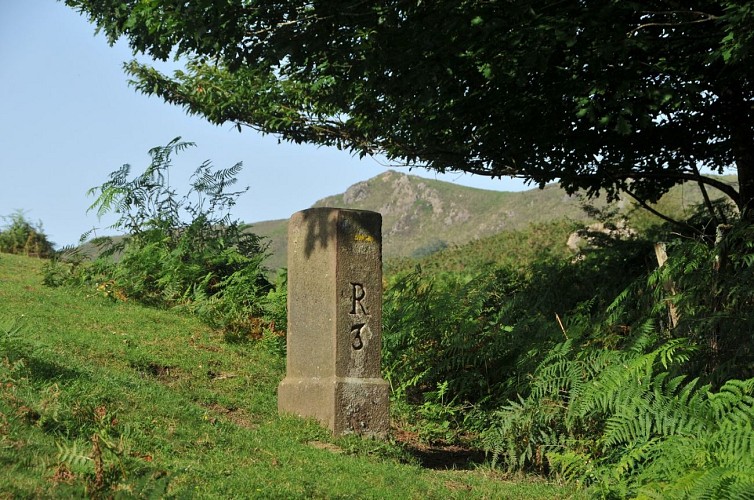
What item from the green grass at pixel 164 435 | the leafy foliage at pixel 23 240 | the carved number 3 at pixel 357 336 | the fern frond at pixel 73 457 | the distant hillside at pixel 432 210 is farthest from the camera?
the distant hillside at pixel 432 210

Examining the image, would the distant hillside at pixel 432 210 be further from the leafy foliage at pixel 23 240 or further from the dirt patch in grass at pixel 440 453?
the dirt patch in grass at pixel 440 453

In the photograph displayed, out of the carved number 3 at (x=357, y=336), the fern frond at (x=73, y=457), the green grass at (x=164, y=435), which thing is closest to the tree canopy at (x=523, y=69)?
the carved number 3 at (x=357, y=336)

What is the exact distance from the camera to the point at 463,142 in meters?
13.5

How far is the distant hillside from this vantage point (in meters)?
82.8

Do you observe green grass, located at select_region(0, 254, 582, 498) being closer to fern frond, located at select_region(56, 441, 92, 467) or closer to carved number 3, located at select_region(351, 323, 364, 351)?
fern frond, located at select_region(56, 441, 92, 467)

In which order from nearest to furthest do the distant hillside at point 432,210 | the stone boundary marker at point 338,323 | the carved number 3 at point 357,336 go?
the stone boundary marker at point 338,323, the carved number 3 at point 357,336, the distant hillside at point 432,210

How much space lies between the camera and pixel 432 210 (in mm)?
104062

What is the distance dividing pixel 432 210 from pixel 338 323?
95439mm

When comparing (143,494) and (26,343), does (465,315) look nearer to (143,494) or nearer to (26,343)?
(26,343)

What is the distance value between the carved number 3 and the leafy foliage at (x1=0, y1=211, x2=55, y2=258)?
40.4ft

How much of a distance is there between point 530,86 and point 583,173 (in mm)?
2046

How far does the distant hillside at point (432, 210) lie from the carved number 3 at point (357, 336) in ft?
201

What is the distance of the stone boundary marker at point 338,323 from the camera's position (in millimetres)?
9031

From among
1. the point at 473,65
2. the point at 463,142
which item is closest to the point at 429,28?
the point at 473,65
